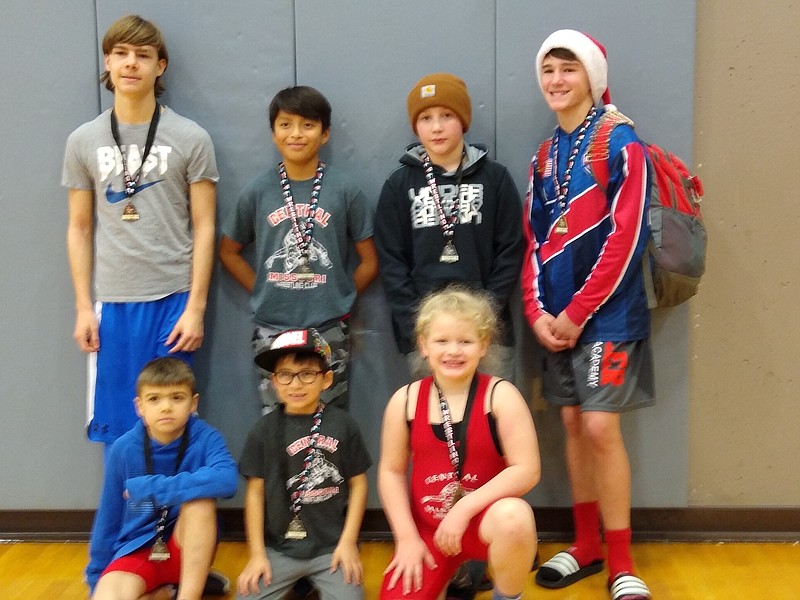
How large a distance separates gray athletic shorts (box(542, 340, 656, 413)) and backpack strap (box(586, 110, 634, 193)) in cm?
53

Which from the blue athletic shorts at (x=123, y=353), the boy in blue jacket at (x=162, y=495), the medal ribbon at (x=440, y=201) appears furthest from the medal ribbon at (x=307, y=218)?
the boy in blue jacket at (x=162, y=495)

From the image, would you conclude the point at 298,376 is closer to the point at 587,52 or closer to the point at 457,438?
the point at 457,438

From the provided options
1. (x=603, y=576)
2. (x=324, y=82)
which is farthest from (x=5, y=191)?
(x=603, y=576)

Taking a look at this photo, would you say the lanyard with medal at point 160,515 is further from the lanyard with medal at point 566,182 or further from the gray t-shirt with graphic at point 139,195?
the lanyard with medal at point 566,182

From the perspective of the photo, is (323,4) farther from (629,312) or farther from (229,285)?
(629,312)

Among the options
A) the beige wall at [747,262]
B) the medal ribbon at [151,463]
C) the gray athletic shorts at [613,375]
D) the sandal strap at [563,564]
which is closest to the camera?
the medal ribbon at [151,463]

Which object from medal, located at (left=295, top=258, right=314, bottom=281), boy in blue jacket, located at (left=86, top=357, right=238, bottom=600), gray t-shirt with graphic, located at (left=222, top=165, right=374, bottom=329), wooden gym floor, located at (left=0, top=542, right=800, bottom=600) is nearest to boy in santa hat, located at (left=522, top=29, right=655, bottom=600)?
wooden gym floor, located at (left=0, top=542, right=800, bottom=600)

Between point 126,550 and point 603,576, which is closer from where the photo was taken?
point 126,550

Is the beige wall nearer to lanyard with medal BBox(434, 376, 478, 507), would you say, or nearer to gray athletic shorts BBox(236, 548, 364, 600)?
lanyard with medal BBox(434, 376, 478, 507)

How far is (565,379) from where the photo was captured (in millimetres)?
3006

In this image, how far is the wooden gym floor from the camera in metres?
2.91

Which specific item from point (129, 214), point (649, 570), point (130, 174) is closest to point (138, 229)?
point (129, 214)

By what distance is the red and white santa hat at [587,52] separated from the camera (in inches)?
113

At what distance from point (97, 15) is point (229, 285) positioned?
42.8 inches
